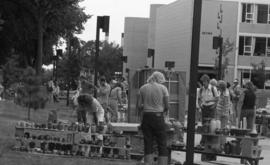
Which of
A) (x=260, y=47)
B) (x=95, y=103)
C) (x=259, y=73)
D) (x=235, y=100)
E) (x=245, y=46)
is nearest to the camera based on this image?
(x=95, y=103)

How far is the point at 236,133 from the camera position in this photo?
13.5 metres

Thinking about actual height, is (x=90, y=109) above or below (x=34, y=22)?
below

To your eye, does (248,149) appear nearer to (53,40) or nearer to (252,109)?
(252,109)

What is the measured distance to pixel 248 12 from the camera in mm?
76875

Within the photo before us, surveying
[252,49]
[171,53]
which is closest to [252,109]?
[252,49]

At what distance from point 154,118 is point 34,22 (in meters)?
32.5

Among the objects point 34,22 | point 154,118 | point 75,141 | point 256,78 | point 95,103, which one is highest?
point 34,22

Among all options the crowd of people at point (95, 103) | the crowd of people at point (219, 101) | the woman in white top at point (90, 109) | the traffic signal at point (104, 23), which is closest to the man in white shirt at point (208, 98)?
the crowd of people at point (219, 101)

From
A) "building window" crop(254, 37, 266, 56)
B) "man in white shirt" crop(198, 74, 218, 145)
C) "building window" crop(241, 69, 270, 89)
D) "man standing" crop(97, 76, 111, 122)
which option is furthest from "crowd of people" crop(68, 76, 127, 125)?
"building window" crop(254, 37, 266, 56)

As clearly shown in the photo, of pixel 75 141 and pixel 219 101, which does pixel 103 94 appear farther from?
pixel 75 141

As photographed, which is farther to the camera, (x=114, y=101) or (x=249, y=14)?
(x=249, y=14)

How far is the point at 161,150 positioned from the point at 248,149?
1761 mm

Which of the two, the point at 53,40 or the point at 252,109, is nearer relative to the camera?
the point at 252,109

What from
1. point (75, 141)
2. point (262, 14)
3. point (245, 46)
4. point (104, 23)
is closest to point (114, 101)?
point (104, 23)
